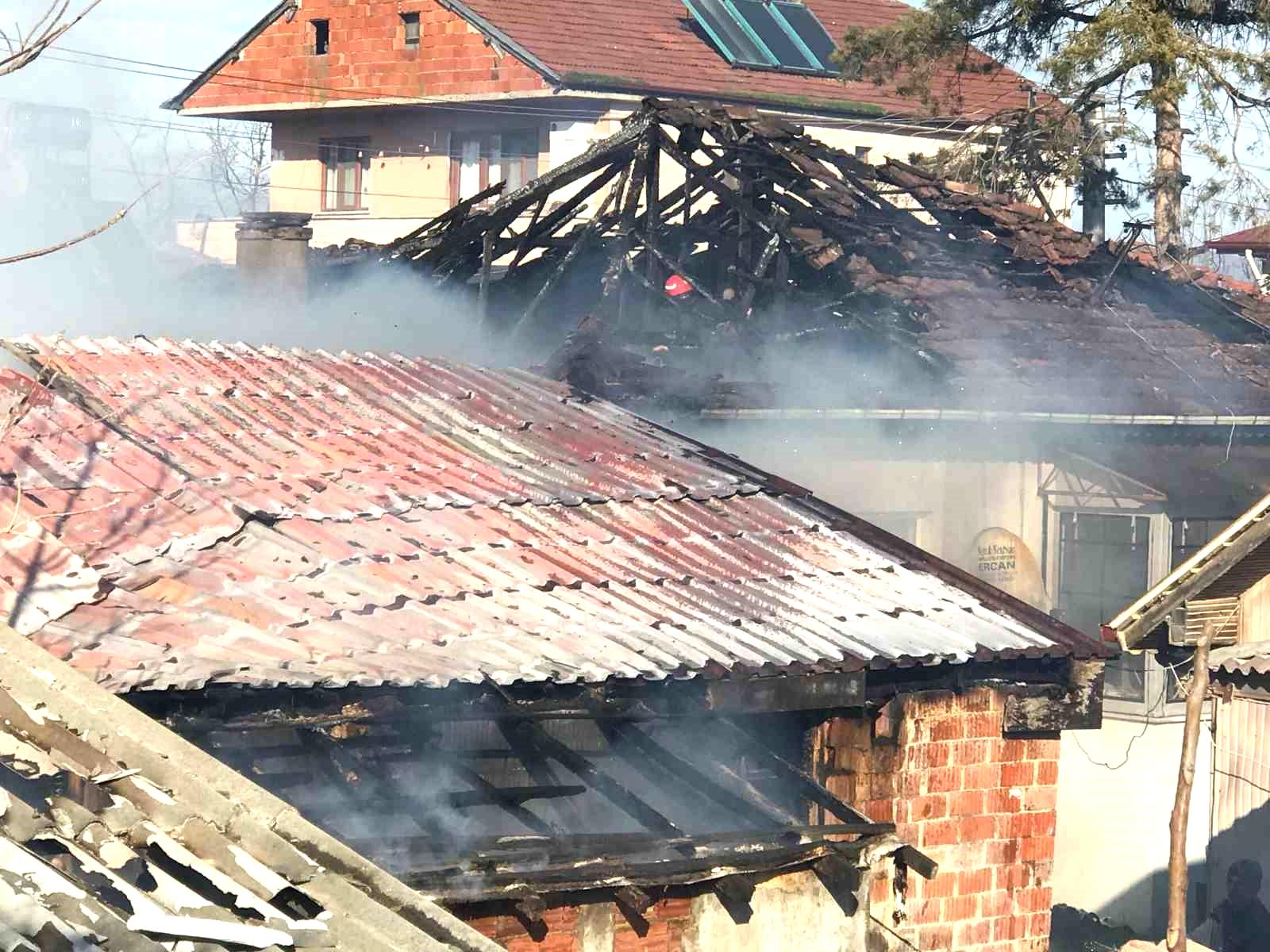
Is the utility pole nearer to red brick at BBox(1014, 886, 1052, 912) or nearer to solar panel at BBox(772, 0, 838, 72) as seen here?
solar panel at BBox(772, 0, 838, 72)

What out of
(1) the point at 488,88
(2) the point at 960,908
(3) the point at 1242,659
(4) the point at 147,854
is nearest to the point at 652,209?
(3) the point at 1242,659

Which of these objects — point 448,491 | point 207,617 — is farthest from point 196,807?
point 448,491

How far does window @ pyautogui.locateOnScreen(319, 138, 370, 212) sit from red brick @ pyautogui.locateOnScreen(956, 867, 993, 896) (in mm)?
28049

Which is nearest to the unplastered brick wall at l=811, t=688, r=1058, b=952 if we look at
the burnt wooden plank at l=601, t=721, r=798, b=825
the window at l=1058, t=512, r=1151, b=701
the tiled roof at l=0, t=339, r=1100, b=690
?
the tiled roof at l=0, t=339, r=1100, b=690

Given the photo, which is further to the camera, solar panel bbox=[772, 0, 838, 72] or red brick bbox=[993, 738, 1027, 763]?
solar panel bbox=[772, 0, 838, 72]

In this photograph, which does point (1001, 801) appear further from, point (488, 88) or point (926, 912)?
point (488, 88)

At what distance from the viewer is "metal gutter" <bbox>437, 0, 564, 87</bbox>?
29.9 meters

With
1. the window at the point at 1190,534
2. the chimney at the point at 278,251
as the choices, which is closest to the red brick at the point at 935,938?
the window at the point at 1190,534

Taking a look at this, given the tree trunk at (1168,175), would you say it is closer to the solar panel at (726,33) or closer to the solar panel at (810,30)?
the solar panel at (726,33)

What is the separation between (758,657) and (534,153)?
2561 centimetres

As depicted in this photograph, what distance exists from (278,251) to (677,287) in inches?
146

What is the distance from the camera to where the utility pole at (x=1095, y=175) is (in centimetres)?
2277

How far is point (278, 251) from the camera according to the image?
16.3 meters

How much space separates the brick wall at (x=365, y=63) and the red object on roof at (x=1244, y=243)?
458 inches
